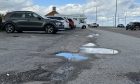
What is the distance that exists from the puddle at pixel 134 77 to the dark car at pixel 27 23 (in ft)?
69.2

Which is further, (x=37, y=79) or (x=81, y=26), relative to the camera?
(x=81, y=26)

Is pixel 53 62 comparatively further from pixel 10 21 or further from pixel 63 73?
pixel 10 21

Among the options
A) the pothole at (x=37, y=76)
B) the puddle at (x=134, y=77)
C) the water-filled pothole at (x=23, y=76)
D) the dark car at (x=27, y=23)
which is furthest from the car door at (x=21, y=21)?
the puddle at (x=134, y=77)

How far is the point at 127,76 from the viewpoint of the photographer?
31.8ft

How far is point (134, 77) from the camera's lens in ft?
31.4

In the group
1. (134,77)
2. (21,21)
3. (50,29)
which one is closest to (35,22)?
(21,21)

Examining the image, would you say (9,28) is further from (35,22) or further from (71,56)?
(71,56)

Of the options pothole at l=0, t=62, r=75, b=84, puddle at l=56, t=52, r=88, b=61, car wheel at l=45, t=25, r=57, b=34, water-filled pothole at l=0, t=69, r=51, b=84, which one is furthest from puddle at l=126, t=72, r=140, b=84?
car wheel at l=45, t=25, r=57, b=34

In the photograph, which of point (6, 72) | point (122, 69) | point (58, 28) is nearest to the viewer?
point (6, 72)

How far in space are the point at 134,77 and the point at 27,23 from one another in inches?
881

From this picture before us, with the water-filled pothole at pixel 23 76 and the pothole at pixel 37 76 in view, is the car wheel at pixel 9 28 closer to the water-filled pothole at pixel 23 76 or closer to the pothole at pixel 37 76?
the pothole at pixel 37 76

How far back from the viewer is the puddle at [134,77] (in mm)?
9008

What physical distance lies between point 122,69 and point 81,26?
187ft

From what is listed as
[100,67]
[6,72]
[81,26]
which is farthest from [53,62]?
[81,26]
